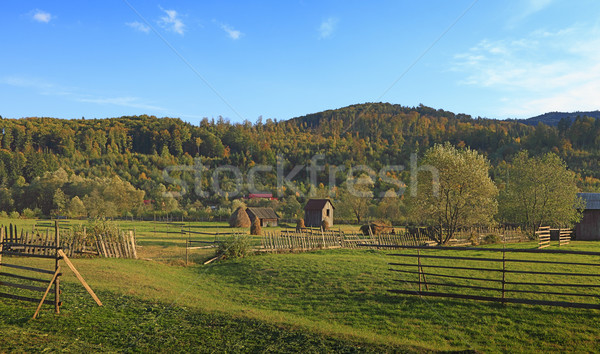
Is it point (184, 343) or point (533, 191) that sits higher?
point (533, 191)

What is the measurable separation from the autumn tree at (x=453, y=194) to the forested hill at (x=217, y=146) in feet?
183

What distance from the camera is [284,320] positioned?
32.4 feet

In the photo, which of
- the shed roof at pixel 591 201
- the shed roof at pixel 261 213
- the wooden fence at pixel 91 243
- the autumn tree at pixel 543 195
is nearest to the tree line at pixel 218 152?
the shed roof at pixel 261 213

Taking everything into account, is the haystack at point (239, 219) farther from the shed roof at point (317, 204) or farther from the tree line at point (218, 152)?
the tree line at point (218, 152)

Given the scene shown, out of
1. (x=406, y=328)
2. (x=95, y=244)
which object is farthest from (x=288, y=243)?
(x=406, y=328)

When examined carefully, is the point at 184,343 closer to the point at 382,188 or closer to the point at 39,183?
the point at 39,183

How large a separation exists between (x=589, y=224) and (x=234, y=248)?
A: 108 ft

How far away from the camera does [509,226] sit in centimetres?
3684

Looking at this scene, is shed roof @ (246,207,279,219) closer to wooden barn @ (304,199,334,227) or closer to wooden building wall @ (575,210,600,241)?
wooden barn @ (304,199,334,227)

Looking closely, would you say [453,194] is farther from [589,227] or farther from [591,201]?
[591,201]

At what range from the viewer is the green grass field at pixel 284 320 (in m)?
7.97

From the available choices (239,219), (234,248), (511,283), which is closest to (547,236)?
(511,283)

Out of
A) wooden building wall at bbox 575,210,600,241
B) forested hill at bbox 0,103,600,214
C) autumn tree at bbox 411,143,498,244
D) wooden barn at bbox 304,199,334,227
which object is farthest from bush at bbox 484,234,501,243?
forested hill at bbox 0,103,600,214

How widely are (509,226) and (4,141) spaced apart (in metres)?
153
